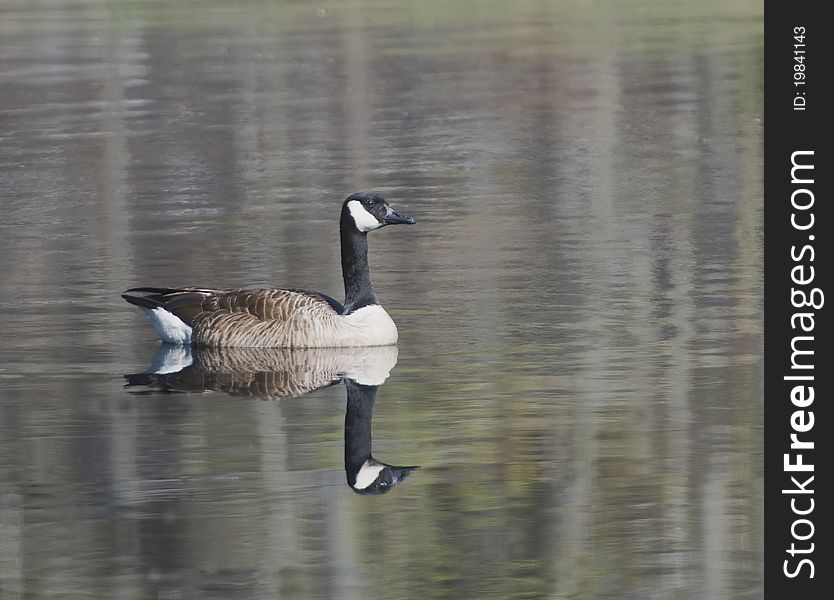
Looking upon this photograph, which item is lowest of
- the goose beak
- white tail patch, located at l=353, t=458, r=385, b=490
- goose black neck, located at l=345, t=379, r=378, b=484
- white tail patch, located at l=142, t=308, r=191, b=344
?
white tail patch, located at l=353, t=458, r=385, b=490

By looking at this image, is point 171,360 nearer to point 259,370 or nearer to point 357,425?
point 259,370

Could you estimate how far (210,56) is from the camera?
43.7 m

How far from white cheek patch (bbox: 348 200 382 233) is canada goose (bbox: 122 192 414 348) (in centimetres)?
2

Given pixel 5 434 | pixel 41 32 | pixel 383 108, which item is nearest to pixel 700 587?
pixel 5 434

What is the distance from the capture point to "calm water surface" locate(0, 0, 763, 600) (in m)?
11.4

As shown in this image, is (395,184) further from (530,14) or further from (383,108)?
(530,14)

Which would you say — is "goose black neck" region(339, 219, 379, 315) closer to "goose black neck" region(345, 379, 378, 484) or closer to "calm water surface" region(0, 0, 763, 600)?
"calm water surface" region(0, 0, 763, 600)

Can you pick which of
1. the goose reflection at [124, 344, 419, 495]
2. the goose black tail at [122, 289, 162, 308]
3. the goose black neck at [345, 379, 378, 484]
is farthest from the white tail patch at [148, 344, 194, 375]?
the goose black neck at [345, 379, 378, 484]

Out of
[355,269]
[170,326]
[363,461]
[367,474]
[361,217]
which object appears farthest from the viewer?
[361,217]

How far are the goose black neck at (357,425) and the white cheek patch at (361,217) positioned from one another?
2.13 meters

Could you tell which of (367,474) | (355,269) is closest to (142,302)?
(355,269)

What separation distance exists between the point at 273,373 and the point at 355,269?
1561 mm

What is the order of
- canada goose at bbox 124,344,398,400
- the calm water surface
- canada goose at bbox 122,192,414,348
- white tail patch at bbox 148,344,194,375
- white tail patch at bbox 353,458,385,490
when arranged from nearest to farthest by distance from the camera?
1. the calm water surface
2. white tail patch at bbox 353,458,385,490
3. canada goose at bbox 124,344,398,400
4. white tail patch at bbox 148,344,194,375
5. canada goose at bbox 122,192,414,348

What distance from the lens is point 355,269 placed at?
56.3 ft
